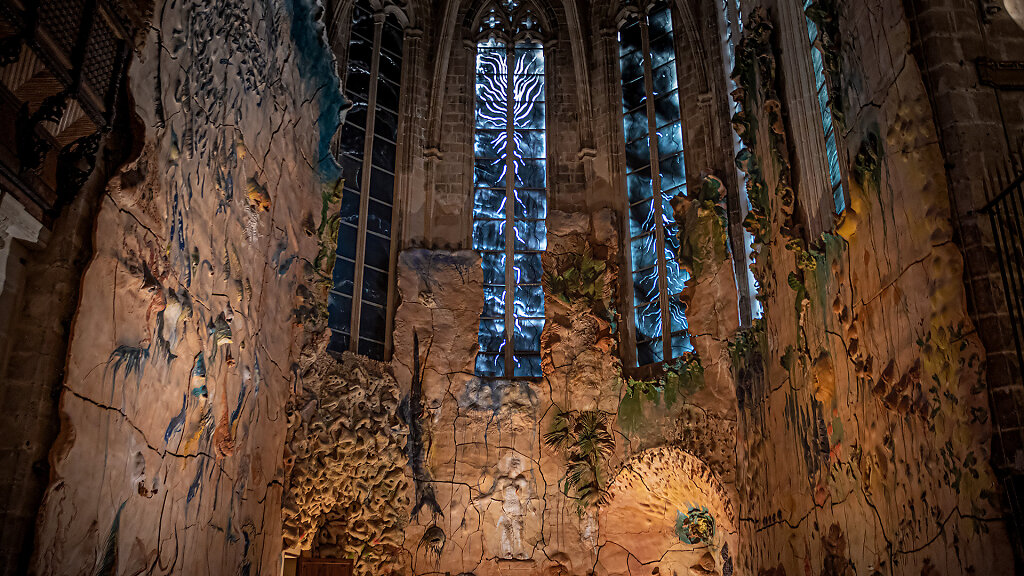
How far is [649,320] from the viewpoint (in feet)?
33.6

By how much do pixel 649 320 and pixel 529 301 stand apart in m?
1.45

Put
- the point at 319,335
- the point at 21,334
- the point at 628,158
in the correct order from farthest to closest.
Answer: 1. the point at 628,158
2. the point at 319,335
3. the point at 21,334

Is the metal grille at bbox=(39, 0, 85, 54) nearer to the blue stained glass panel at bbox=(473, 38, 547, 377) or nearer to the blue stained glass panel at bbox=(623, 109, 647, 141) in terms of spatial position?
the blue stained glass panel at bbox=(473, 38, 547, 377)

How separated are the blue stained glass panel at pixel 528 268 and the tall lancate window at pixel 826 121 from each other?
4693 millimetres

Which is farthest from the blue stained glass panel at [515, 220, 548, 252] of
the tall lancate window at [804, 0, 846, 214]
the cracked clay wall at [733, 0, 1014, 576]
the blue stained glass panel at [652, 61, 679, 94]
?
the tall lancate window at [804, 0, 846, 214]

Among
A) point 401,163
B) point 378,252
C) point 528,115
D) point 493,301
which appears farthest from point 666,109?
point 378,252

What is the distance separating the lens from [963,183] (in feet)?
14.8

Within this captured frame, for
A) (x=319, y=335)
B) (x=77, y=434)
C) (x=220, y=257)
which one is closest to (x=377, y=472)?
(x=319, y=335)

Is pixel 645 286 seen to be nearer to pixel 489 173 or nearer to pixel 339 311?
pixel 489 173

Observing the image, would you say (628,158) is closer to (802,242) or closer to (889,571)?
(802,242)

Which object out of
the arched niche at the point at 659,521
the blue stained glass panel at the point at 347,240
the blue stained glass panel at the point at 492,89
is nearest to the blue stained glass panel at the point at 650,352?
the arched niche at the point at 659,521

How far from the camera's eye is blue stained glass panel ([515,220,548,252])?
36.0 feet

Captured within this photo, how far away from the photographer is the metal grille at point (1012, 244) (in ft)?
13.6

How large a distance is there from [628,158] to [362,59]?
3.54m
